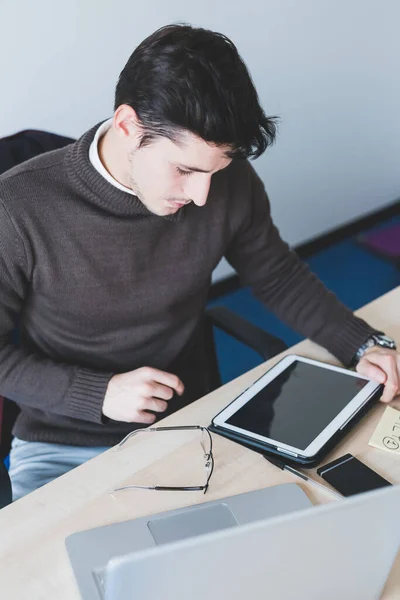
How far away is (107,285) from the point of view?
1170mm

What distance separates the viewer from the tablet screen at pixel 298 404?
0.97 metres

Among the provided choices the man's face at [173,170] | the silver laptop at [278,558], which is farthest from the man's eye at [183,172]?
the silver laptop at [278,558]

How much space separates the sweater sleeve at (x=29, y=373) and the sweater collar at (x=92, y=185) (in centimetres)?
14

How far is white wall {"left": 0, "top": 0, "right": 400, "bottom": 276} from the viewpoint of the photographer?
1.87 m

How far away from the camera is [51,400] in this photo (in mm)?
1088

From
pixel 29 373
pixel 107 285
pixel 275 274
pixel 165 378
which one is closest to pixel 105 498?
pixel 165 378

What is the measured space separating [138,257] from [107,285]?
0.26ft

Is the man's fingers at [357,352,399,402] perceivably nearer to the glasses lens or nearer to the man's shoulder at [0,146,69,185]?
the glasses lens

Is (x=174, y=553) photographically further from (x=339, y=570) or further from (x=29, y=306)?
(x=29, y=306)

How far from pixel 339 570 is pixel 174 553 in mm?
214

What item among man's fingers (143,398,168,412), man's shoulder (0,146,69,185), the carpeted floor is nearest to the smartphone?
man's fingers (143,398,168,412)

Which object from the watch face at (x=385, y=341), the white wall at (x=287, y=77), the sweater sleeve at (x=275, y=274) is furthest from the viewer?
the white wall at (x=287, y=77)

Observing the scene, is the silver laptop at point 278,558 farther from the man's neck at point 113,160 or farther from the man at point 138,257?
the man's neck at point 113,160

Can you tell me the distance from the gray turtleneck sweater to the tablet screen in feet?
0.35
